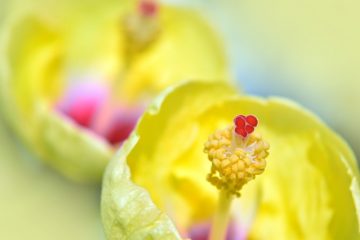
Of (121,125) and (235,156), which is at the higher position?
(121,125)

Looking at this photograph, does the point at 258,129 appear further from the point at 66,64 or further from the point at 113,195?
the point at 66,64

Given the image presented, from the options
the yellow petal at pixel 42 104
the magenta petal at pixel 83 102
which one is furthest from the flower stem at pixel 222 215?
the magenta petal at pixel 83 102

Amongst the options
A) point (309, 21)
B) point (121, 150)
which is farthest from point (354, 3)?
point (121, 150)

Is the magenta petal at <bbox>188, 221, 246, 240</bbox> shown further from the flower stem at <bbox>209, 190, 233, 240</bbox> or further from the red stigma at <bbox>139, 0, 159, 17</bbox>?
the red stigma at <bbox>139, 0, 159, 17</bbox>

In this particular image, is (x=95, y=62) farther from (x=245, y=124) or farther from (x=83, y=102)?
(x=245, y=124)

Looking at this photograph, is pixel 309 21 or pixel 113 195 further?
pixel 309 21

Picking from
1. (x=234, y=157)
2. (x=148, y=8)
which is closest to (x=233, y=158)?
(x=234, y=157)
